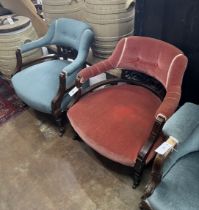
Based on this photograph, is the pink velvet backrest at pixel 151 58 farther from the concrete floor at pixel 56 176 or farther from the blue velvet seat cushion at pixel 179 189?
the concrete floor at pixel 56 176

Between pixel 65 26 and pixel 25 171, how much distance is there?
47.7 inches

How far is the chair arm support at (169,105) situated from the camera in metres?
1.18

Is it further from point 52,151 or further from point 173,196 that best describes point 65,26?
point 173,196

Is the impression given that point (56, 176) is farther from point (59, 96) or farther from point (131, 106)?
point (131, 106)

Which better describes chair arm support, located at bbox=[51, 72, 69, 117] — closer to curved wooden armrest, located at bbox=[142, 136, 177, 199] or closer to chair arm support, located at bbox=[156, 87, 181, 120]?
chair arm support, located at bbox=[156, 87, 181, 120]

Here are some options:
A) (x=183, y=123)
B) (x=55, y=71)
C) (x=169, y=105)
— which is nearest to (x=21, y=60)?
(x=55, y=71)

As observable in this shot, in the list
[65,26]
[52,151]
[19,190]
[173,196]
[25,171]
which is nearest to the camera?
[173,196]

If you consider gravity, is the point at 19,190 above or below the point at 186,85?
below

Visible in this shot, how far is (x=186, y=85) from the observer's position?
163 centimetres

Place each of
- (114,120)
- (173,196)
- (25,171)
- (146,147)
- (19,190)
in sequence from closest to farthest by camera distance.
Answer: (173,196)
(146,147)
(114,120)
(19,190)
(25,171)

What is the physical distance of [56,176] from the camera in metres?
1.62

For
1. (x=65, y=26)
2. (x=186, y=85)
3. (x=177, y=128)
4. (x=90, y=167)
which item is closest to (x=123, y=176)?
(x=90, y=167)

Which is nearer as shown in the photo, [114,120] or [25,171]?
[114,120]

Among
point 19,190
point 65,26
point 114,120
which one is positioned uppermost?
point 65,26
